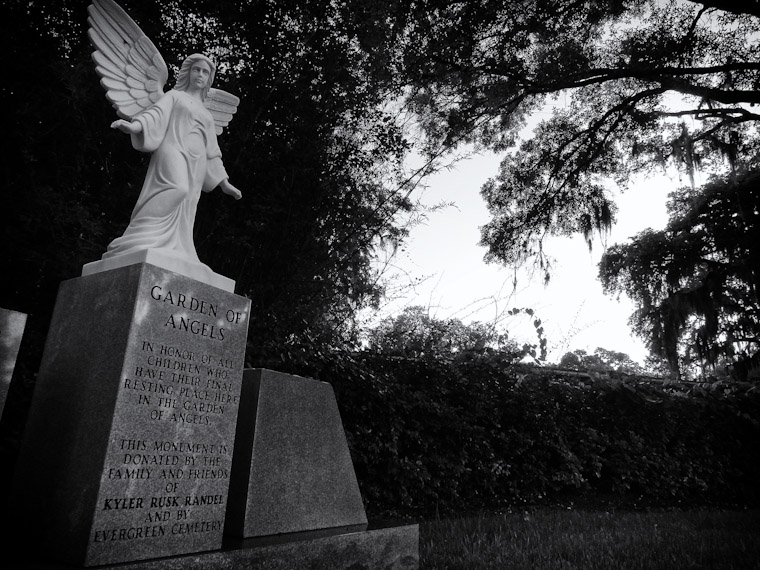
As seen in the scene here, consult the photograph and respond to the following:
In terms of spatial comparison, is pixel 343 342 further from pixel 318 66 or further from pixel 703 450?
pixel 703 450

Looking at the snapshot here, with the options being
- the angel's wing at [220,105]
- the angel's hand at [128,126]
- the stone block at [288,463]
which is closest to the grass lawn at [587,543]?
the stone block at [288,463]

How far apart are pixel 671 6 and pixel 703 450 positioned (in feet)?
25.4

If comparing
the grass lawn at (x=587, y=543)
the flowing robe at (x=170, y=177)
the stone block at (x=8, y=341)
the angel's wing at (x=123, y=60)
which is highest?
the angel's wing at (x=123, y=60)

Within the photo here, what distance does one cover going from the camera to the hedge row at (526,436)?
5738 millimetres

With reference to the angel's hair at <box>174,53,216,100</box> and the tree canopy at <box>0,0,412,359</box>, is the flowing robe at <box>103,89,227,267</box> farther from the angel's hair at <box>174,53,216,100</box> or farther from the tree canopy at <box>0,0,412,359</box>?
the tree canopy at <box>0,0,412,359</box>

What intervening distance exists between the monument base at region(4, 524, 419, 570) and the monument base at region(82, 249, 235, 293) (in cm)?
151

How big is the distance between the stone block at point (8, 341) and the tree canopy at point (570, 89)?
23.1 ft

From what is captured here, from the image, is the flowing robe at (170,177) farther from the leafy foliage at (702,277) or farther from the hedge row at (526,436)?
the leafy foliage at (702,277)

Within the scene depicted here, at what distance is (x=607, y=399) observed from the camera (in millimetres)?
7980

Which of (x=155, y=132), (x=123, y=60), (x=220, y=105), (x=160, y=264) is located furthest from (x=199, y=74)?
(x=160, y=264)

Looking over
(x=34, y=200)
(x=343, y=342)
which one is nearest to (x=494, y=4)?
(x=343, y=342)

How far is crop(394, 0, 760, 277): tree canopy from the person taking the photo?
8.25m

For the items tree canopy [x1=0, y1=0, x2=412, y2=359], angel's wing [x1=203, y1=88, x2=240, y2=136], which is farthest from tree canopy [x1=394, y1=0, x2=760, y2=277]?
angel's wing [x1=203, y1=88, x2=240, y2=136]

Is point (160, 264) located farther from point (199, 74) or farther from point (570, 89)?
point (570, 89)
